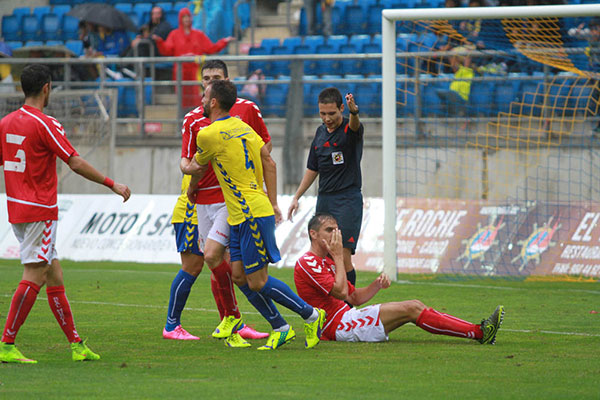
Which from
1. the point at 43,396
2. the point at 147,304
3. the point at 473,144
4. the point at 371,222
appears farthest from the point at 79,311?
the point at 473,144

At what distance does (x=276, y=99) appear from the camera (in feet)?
56.5

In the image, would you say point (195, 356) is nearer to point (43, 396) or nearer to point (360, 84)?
point (43, 396)

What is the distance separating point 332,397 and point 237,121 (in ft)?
8.42

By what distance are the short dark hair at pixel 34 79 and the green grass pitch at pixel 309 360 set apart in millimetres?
1826

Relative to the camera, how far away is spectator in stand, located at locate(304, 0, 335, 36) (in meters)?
20.8

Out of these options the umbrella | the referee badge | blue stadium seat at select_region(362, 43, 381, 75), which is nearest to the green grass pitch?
the referee badge

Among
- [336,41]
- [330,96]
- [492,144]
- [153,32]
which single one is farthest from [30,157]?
[153,32]

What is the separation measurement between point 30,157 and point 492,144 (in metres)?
9.86

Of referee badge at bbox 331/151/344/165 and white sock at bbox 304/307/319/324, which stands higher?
referee badge at bbox 331/151/344/165

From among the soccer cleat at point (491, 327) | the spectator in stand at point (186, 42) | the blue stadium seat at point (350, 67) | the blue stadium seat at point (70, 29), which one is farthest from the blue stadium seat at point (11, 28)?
the soccer cleat at point (491, 327)

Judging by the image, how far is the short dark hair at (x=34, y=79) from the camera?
6633 mm

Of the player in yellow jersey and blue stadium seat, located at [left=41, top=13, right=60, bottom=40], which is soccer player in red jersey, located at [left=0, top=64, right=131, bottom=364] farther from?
blue stadium seat, located at [left=41, top=13, right=60, bottom=40]

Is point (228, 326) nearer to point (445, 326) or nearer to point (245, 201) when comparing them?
point (245, 201)

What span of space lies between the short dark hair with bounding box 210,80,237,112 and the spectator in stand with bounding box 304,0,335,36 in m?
13.8
